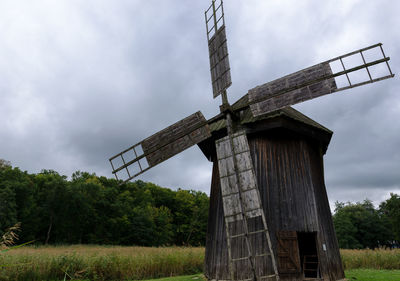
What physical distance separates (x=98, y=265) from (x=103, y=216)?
3115cm

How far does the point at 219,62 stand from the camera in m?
9.59

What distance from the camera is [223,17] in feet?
32.1

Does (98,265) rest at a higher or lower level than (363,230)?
lower

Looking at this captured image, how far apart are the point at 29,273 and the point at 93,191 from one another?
32.0 m

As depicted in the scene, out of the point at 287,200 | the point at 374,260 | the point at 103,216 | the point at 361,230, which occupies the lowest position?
the point at 374,260

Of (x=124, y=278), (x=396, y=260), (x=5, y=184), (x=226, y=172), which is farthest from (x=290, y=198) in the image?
(x=5, y=184)

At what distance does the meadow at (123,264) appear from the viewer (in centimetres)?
965

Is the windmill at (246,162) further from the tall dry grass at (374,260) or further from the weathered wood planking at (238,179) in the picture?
the tall dry grass at (374,260)

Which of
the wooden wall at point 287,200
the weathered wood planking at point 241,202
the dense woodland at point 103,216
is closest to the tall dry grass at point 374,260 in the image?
the wooden wall at point 287,200

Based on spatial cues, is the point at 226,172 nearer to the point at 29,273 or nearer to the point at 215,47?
the point at 215,47

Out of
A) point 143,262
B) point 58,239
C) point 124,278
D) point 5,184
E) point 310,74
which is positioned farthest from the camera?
point 58,239

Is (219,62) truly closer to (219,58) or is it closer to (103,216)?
(219,58)

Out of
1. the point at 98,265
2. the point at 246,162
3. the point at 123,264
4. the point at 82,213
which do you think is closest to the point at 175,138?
the point at 246,162

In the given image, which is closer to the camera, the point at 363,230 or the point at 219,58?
the point at 219,58
